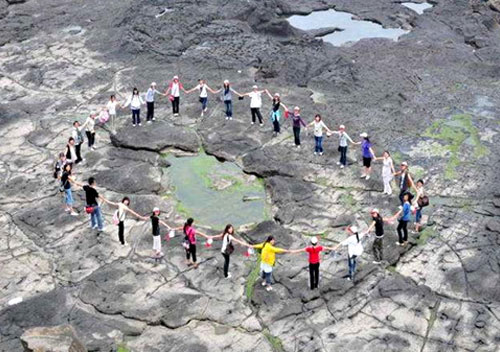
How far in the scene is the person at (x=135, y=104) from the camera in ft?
84.2

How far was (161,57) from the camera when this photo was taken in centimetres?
3325

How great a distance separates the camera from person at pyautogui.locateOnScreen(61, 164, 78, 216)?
68.3ft

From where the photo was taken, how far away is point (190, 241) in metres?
18.5

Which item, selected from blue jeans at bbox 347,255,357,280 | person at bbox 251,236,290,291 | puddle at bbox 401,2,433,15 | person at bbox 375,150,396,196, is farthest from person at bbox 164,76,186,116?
puddle at bbox 401,2,433,15

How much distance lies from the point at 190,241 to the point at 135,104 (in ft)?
30.0

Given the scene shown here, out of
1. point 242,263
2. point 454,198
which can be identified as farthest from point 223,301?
point 454,198

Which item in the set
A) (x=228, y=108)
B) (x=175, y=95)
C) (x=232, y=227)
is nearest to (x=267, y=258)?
(x=232, y=227)

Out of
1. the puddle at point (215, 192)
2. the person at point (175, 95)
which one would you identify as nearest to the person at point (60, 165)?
the puddle at point (215, 192)

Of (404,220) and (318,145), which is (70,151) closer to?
(318,145)

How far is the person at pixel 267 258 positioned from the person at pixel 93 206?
5513mm

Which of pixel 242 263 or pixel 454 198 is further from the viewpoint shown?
pixel 454 198

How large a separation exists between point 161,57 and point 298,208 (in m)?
14.9

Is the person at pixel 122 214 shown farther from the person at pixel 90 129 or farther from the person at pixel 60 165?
the person at pixel 90 129

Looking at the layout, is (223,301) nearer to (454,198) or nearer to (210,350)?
(210,350)
